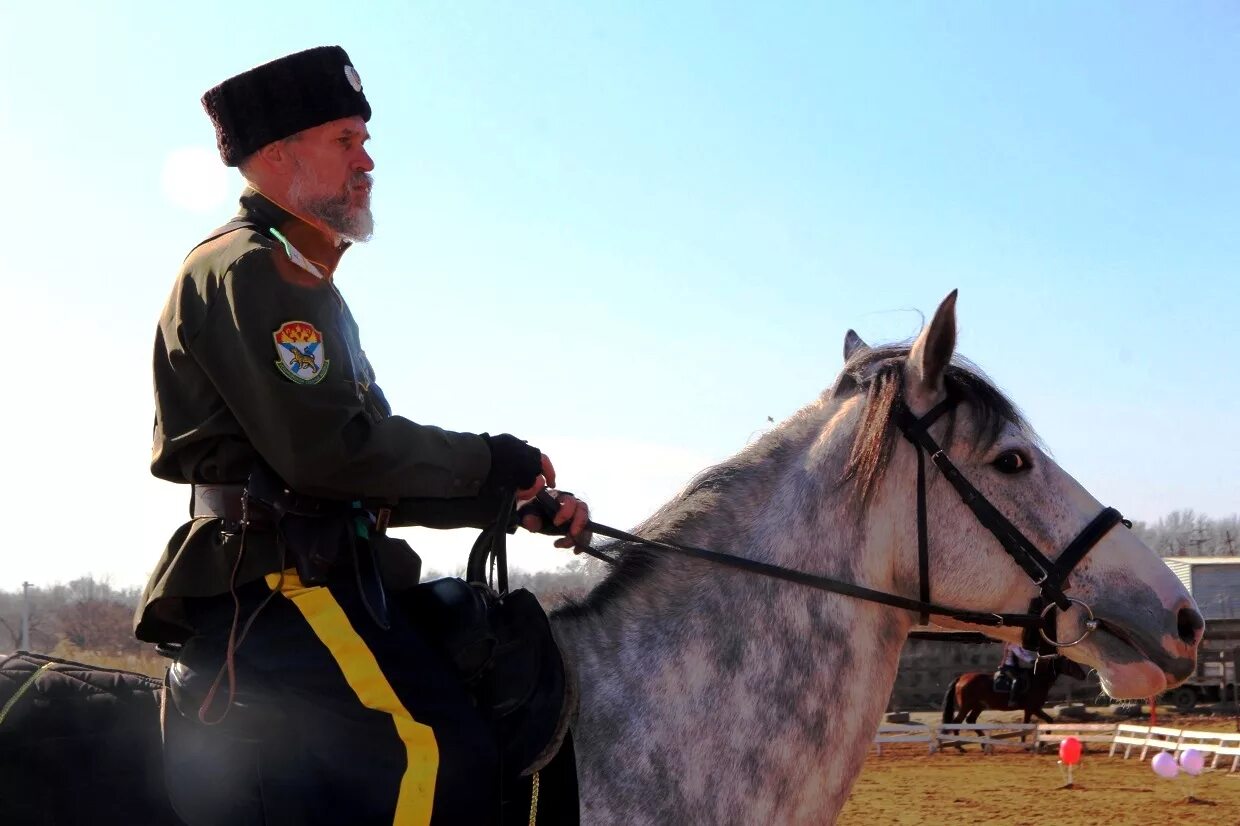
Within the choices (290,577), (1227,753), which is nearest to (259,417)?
(290,577)

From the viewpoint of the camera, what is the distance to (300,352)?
2.62 m

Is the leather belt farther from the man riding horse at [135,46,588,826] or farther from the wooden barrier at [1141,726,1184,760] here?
the wooden barrier at [1141,726,1184,760]

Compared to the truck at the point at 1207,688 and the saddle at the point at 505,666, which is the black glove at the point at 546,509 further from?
the truck at the point at 1207,688

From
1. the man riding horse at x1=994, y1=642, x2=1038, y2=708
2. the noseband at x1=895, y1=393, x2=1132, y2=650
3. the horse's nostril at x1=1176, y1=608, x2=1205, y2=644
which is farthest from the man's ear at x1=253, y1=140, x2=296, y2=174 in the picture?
the man riding horse at x1=994, y1=642, x2=1038, y2=708

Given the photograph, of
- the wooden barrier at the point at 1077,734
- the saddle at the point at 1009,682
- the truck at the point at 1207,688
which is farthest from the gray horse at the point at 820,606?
the truck at the point at 1207,688

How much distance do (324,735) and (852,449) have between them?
5.71 feet

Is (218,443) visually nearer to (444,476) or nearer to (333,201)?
(444,476)

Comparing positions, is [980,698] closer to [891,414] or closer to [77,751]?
[891,414]

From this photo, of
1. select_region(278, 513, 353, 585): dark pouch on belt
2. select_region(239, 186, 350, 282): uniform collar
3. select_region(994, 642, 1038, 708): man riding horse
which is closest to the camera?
select_region(278, 513, 353, 585): dark pouch on belt

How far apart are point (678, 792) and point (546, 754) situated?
0.44 meters

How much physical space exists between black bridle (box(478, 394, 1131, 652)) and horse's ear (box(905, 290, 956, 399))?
3.4 inches

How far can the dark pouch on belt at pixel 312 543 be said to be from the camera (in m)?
2.66

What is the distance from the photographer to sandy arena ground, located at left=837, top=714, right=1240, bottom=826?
14.9 metres

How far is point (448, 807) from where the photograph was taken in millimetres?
2580
